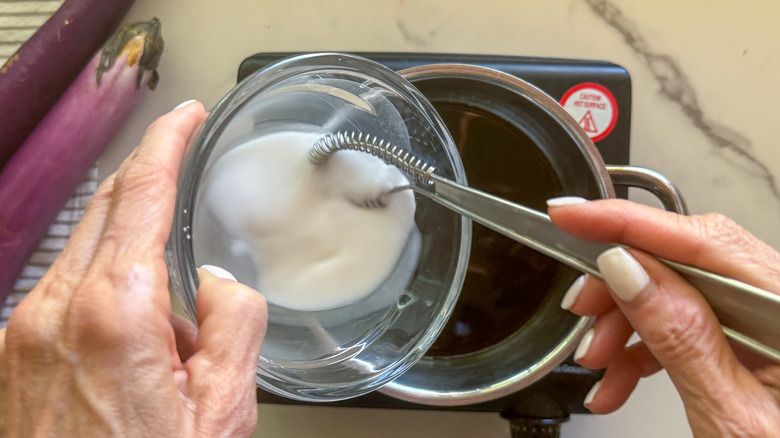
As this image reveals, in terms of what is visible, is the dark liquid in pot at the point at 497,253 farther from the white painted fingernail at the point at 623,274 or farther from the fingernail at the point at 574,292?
the white painted fingernail at the point at 623,274

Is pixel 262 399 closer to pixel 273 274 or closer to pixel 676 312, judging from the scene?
pixel 273 274

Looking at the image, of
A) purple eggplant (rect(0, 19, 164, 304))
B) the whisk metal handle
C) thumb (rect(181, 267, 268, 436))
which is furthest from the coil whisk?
purple eggplant (rect(0, 19, 164, 304))

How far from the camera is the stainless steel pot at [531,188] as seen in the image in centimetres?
45

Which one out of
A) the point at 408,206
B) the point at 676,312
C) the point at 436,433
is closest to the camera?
the point at 676,312

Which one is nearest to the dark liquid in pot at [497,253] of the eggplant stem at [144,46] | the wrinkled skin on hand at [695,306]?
the wrinkled skin on hand at [695,306]

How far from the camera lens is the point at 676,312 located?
1.01 ft

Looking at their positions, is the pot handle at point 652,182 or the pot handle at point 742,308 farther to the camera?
the pot handle at point 652,182

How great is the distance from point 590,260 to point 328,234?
16cm

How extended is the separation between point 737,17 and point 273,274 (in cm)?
47

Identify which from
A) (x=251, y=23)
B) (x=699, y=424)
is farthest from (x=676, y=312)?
(x=251, y=23)

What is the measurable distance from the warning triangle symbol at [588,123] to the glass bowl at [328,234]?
13 centimetres

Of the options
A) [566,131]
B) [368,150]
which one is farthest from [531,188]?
[368,150]

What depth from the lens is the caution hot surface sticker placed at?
0.48 meters

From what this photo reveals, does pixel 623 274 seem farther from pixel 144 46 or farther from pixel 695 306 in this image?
pixel 144 46
